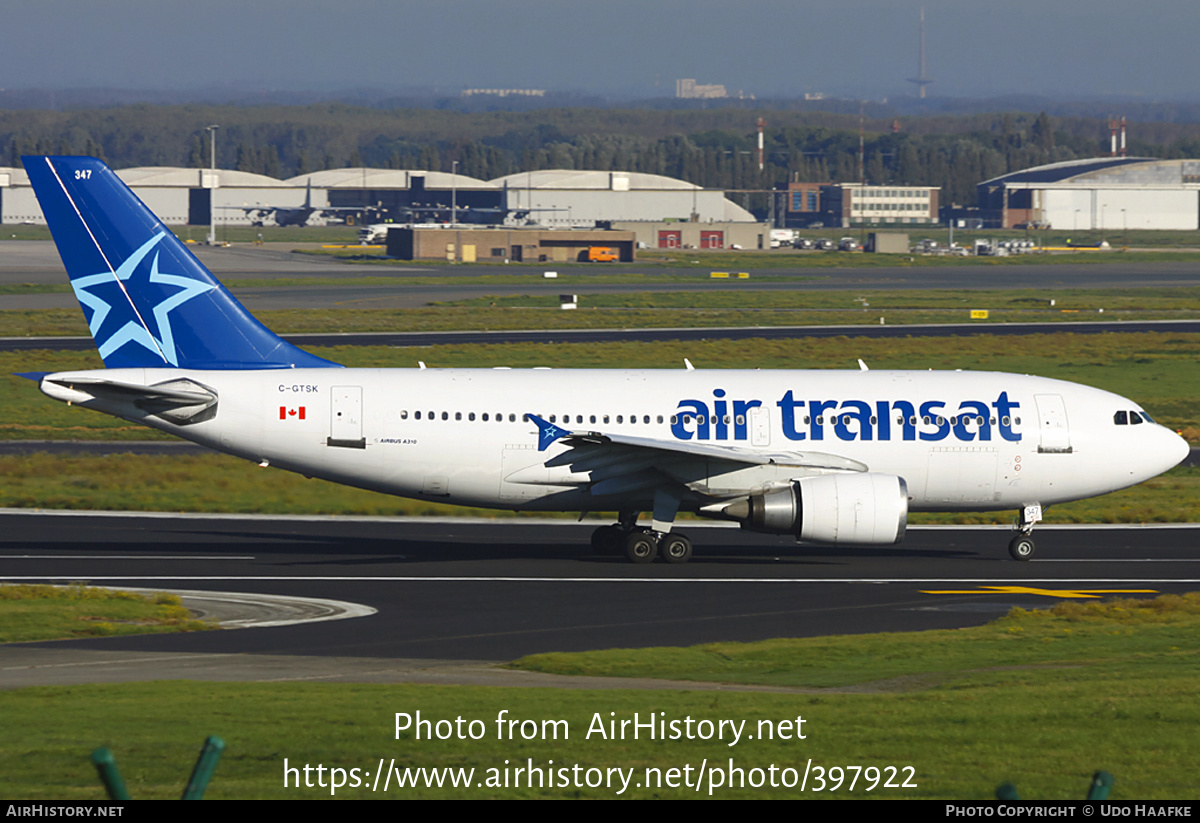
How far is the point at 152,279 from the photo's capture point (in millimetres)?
34719

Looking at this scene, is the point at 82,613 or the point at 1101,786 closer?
the point at 1101,786

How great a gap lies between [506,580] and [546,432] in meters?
3.82

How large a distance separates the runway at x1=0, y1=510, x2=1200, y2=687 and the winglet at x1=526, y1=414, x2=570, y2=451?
292 centimetres

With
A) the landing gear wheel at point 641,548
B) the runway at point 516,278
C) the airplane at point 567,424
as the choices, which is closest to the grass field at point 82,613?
the airplane at point 567,424

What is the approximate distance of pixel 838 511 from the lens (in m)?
33.0

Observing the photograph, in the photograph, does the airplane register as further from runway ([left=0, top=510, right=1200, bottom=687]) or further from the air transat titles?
runway ([left=0, top=510, right=1200, bottom=687])

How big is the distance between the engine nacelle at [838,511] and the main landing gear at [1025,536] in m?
4.16

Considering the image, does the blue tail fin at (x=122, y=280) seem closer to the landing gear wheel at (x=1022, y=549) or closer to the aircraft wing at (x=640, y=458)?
the aircraft wing at (x=640, y=458)

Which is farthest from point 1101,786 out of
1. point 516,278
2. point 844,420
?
point 516,278

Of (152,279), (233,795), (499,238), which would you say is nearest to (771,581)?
(152,279)

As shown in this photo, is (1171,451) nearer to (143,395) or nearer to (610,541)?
(610,541)

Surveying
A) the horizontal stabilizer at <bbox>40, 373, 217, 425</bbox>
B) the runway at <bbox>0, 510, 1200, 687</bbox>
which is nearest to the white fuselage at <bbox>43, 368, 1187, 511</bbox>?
the horizontal stabilizer at <bbox>40, 373, 217, 425</bbox>
